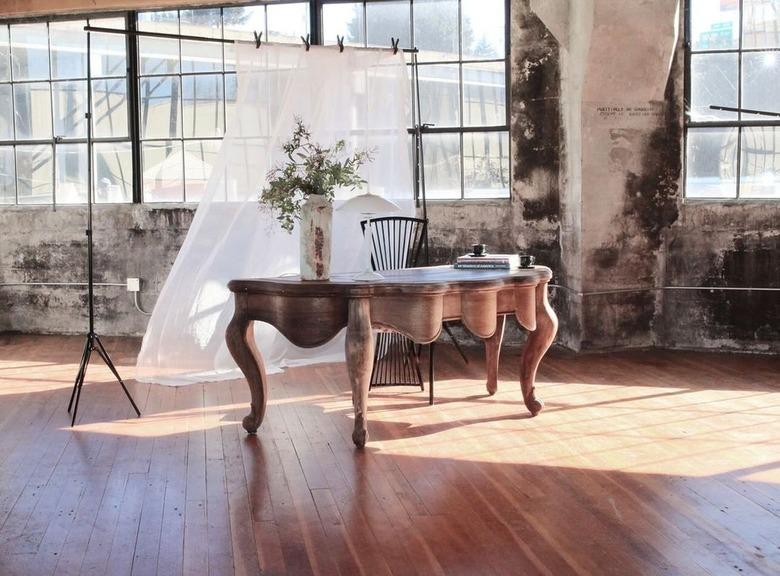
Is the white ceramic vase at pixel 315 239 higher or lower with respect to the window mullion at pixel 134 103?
lower

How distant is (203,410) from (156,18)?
3.91 metres

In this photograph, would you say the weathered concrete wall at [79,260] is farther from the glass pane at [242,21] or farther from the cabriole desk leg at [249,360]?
the cabriole desk leg at [249,360]

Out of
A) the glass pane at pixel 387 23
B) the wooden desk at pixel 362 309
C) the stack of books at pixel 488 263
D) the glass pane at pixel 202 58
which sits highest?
the glass pane at pixel 387 23

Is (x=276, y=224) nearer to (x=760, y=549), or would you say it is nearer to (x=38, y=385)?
(x=38, y=385)

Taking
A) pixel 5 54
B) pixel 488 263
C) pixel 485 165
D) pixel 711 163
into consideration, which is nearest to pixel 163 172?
pixel 5 54

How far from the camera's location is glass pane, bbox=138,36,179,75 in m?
7.86

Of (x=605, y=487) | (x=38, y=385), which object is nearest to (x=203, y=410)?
(x=38, y=385)

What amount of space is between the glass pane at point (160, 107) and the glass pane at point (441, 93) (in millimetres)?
2036

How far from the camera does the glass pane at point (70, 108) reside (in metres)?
8.06

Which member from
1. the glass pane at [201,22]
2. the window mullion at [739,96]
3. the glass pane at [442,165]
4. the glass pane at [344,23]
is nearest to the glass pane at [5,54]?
the glass pane at [201,22]

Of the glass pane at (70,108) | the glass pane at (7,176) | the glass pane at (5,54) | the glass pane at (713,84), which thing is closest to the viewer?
the glass pane at (713,84)

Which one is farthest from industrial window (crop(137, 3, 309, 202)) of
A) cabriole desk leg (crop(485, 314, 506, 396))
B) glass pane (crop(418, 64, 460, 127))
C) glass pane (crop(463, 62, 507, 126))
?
cabriole desk leg (crop(485, 314, 506, 396))

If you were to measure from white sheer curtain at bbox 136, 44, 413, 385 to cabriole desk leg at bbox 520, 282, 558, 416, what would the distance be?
176cm

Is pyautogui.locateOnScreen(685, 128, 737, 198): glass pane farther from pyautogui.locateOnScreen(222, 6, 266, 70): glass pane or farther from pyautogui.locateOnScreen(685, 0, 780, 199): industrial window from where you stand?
pyautogui.locateOnScreen(222, 6, 266, 70): glass pane
